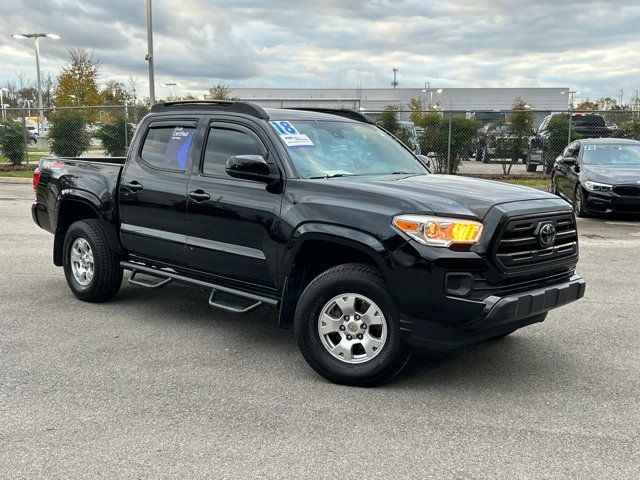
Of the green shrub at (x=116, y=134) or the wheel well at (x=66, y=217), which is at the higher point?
the green shrub at (x=116, y=134)

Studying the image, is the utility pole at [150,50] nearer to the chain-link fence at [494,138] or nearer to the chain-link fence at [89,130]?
the chain-link fence at [89,130]

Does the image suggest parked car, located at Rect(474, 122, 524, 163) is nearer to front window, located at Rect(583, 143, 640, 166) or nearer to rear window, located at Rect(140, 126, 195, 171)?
front window, located at Rect(583, 143, 640, 166)

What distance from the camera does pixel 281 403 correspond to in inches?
161

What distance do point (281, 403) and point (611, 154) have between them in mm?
11709

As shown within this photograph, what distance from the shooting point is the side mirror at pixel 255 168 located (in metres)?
4.71

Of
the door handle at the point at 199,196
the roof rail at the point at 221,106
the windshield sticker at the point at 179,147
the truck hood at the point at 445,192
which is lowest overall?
the door handle at the point at 199,196

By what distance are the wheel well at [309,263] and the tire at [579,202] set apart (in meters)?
9.55

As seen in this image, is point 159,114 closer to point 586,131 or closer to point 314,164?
point 314,164

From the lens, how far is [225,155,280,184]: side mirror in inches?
186

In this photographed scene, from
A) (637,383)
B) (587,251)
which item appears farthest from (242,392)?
(587,251)

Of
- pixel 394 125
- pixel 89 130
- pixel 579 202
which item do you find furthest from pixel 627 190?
pixel 89 130

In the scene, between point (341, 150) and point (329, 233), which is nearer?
point (329, 233)

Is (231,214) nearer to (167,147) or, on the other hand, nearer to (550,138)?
(167,147)

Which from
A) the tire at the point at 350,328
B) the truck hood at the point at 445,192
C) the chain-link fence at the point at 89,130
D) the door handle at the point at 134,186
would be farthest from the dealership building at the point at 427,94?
the tire at the point at 350,328
